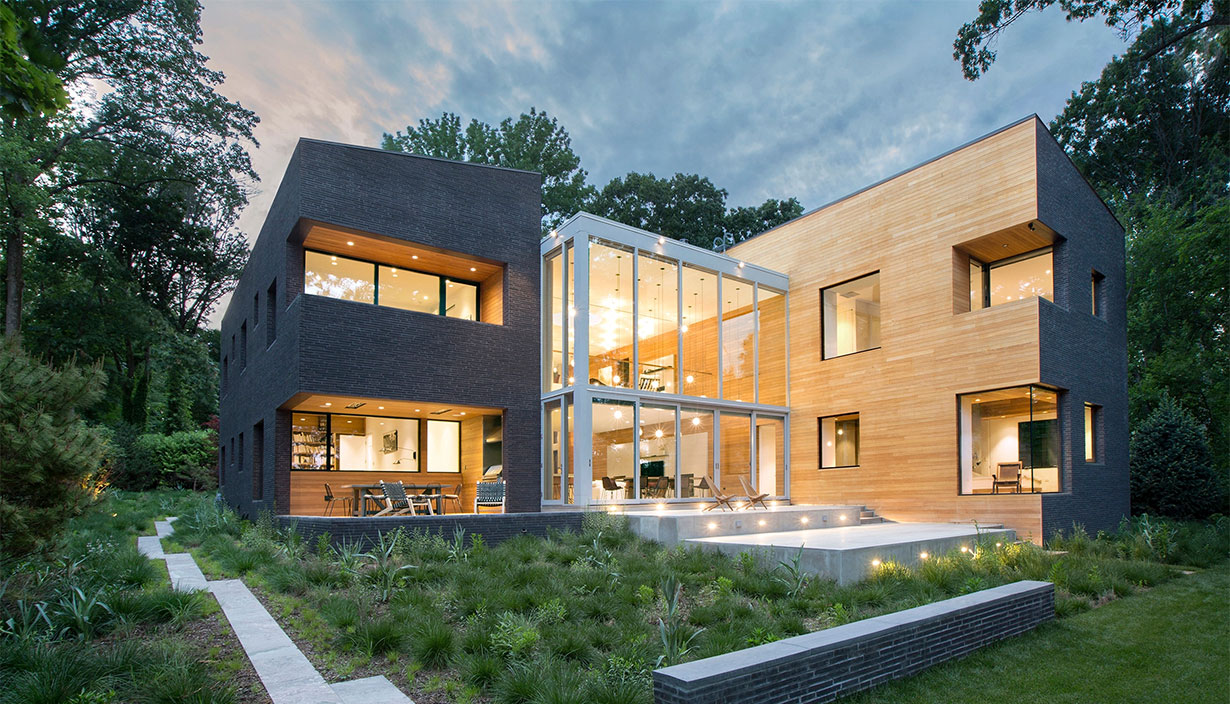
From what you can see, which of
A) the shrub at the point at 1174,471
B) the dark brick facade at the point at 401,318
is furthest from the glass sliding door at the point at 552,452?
the shrub at the point at 1174,471

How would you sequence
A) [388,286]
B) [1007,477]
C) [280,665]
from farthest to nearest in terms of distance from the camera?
1. [388,286]
2. [1007,477]
3. [280,665]

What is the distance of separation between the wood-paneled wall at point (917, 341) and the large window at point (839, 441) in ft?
0.66

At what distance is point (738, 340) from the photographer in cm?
1655

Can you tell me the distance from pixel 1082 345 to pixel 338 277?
1475 centimetres

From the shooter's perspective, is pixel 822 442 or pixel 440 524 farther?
pixel 822 442

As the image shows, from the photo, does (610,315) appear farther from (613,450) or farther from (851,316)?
(851,316)

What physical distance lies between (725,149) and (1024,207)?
29.8m

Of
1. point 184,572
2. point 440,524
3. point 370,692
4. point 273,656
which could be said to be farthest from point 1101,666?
point 184,572

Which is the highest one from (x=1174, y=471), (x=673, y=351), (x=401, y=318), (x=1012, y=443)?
(x=401, y=318)

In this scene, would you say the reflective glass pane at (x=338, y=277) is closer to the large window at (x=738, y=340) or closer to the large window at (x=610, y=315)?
the large window at (x=610, y=315)

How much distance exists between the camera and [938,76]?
18.8 metres

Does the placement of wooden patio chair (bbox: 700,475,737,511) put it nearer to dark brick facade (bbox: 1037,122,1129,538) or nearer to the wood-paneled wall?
the wood-paneled wall

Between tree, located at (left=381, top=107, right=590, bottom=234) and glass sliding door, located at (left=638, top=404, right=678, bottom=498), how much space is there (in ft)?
60.7

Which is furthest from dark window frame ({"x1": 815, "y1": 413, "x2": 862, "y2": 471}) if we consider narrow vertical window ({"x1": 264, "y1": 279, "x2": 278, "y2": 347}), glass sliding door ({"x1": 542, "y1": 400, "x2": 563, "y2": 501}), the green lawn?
narrow vertical window ({"x1": 264, "y1": 279, "x2": 278, "y2": 347})
